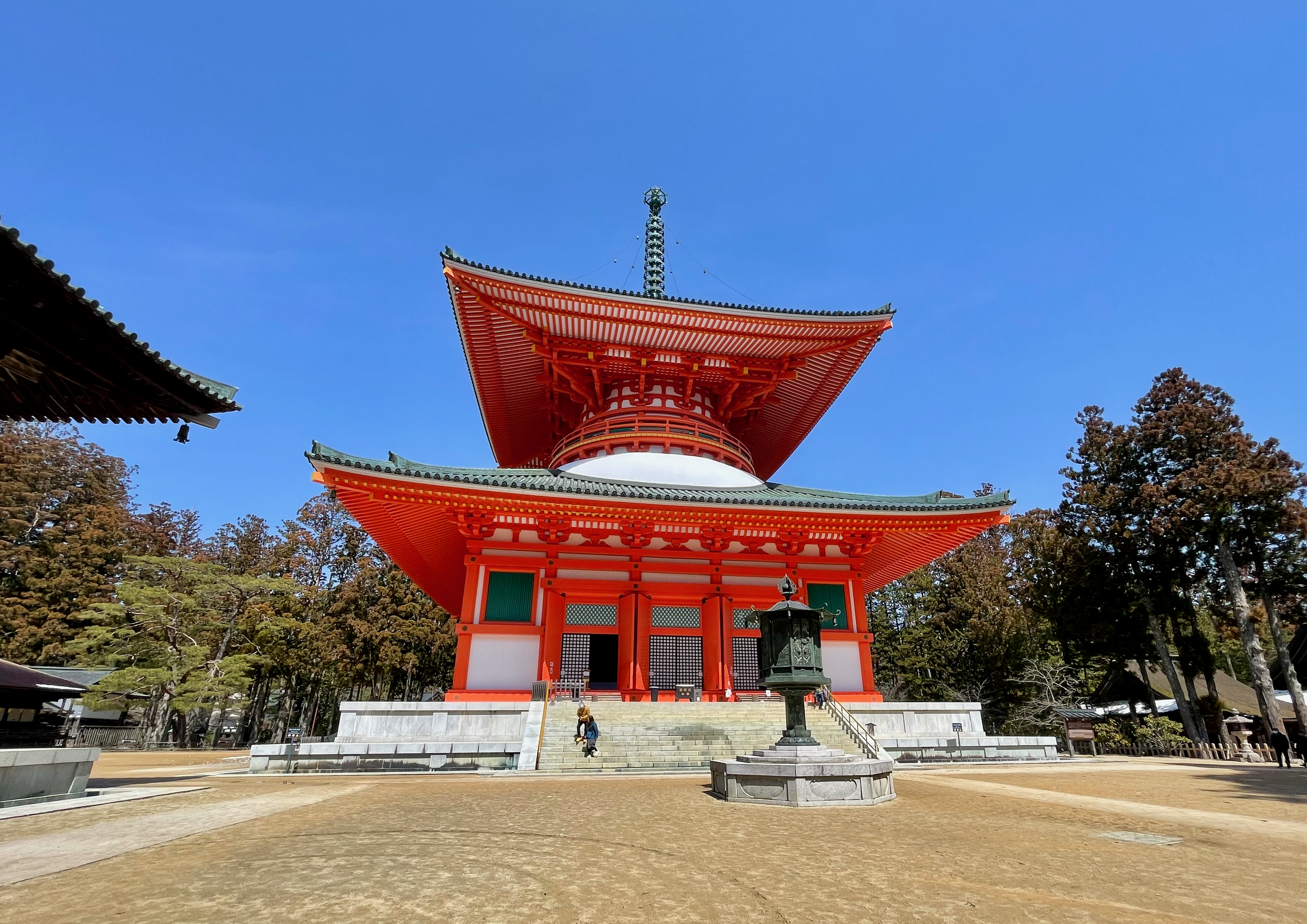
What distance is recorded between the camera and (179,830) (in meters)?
6.27

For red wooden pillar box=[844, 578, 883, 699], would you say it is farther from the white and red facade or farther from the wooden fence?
the wooden fence

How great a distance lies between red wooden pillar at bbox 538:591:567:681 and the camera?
1562cm

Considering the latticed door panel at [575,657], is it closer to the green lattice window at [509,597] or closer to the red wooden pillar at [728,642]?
the green lattice window at [509,597]

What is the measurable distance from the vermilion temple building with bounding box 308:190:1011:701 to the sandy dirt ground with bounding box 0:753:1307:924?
7194 millimetres

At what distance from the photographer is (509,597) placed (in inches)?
639

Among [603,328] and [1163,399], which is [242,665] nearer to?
[603,328]

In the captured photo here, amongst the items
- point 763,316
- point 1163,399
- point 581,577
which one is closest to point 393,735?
point 581,577

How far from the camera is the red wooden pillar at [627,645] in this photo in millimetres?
16031

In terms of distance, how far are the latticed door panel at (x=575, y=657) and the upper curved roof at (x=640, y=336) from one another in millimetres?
8779

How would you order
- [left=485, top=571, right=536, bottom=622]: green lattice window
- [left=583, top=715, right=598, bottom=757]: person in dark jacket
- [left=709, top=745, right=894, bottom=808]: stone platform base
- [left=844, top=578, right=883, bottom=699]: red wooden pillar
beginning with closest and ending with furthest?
[left=709, top=745, right=894, bottom=808]: stone platform base → [left=583, top=715, right=598, bottom=757]: person in dark jacket → [left=485, top=571, right=536, bottom=622]: green lattice window → [left=844, top=578, right=883, bottom=699]: red wooden pillar

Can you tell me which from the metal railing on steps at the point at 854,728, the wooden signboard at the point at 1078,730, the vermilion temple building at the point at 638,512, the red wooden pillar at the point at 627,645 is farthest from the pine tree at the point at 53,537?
the wooden signboard at the point at 1078,730

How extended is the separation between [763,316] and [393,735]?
14.7m

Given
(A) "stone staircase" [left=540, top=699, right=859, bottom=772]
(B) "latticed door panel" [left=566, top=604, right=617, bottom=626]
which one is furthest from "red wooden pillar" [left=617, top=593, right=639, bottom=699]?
(A) "stone staircase" [left=540, top=699, right=859, bottom=772]

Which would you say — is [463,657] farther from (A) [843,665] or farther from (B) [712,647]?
(A) [843,665]
